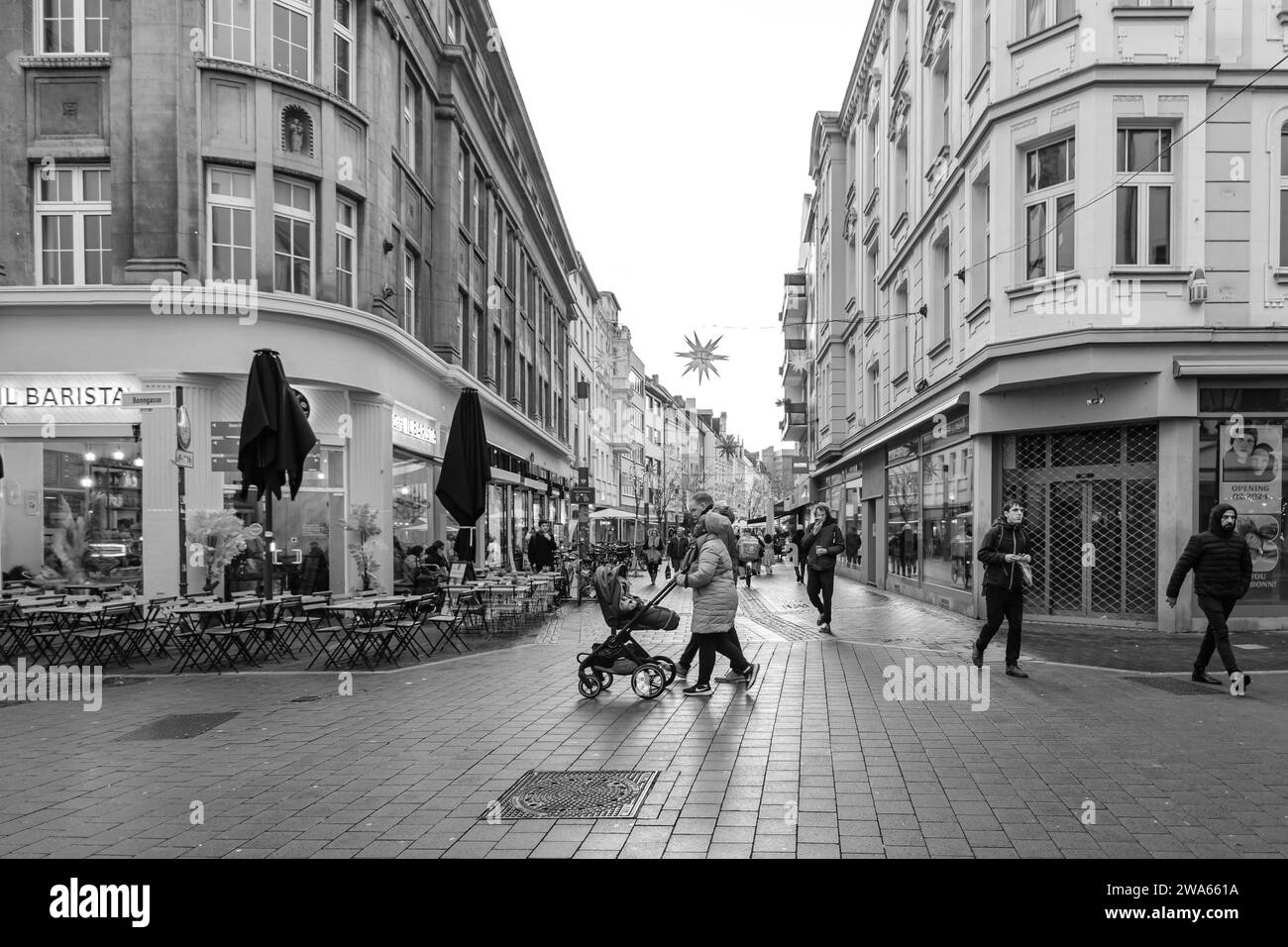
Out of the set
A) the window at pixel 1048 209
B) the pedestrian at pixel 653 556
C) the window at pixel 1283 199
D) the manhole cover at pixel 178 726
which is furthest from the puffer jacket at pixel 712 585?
the pedestrian at pixel 653 556

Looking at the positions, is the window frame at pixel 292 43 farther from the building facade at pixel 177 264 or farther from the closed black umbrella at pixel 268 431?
the closed black umbrella at pixel 268 431

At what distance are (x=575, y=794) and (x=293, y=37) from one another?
15595 millimetres

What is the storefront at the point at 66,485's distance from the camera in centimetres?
1534

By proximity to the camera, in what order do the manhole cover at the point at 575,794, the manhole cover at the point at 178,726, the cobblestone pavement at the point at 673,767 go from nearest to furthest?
the cobblestone pavement at the point at 673,767
the manhole cover at the point at 575,794
the manhole cover at the point at 178,726

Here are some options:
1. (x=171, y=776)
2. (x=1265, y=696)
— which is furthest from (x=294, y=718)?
(x=1265, y=696)

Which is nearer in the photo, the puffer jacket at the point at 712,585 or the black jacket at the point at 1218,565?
the puffer jacket at the point at 712,585

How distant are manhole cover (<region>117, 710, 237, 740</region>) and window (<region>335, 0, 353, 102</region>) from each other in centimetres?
1284

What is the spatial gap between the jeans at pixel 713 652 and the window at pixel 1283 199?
1119 cm

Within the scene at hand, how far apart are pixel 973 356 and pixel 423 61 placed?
14.4m

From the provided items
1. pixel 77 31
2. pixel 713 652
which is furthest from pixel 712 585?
pixel 77 31

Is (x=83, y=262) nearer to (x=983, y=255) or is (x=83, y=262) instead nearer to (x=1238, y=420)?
(x=983, y=255)

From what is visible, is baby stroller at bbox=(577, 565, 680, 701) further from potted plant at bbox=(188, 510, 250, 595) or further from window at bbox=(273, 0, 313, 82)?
window at bbox=(273, 0, 313, 82)

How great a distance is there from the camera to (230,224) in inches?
616

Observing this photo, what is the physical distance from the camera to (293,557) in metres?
16.6
